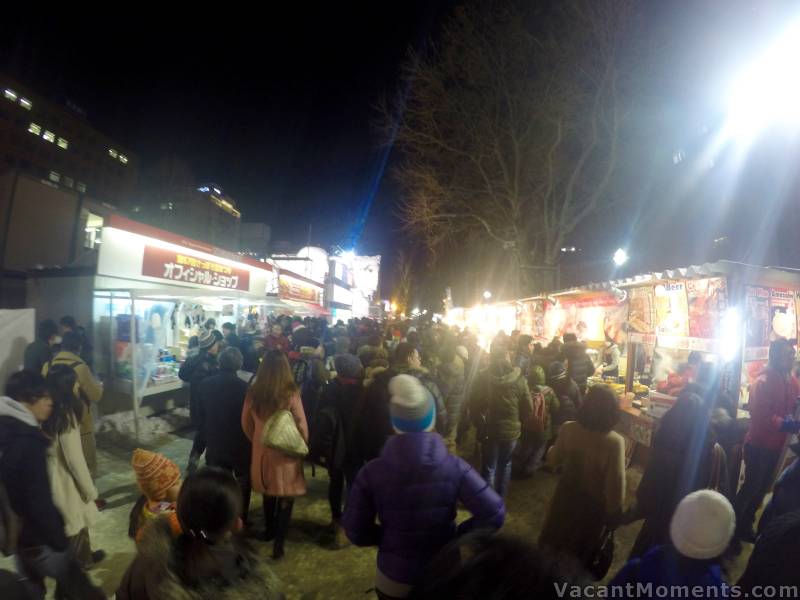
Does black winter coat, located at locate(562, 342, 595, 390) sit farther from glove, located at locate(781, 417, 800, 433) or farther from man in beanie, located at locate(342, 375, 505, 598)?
man in beanie, located at locate(342, 375, 505, 598)

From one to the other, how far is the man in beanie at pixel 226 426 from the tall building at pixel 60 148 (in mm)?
39765

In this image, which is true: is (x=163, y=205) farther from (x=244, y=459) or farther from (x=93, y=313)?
(x=244, y=459)

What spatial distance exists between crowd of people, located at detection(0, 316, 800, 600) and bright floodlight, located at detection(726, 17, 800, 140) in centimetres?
452

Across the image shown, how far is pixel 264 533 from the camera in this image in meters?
4.14

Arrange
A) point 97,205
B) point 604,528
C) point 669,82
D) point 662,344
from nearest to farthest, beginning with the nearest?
point 604,528, point 662,344, point 669,82, point 97,205

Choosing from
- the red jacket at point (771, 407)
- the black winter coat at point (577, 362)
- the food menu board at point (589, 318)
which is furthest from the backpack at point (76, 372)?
the food menu board at point (589, 318)

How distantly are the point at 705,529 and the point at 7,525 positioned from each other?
3.64 metres

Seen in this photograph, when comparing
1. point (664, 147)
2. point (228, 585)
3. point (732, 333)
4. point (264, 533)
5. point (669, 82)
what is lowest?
point (264, 533)

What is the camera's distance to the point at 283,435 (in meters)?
3.54

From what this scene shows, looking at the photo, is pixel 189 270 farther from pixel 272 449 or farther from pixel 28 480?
pixel 28 480

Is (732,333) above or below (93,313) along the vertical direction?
above

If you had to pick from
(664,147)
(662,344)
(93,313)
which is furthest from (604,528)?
(664,147)

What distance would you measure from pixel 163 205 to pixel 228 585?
52.2 meters

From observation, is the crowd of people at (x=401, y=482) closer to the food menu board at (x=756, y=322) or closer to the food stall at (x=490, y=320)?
the food menu board at (x=756, y=322)
